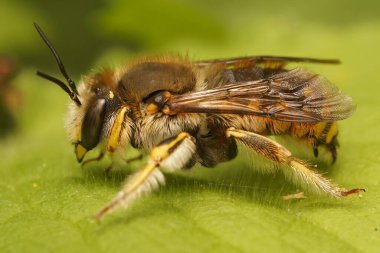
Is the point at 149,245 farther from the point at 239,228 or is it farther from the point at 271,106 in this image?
the point at 271,106

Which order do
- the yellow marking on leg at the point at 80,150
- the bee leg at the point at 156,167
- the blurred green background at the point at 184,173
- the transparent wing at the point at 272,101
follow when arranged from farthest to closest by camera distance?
the yellow marking on leg at the point at 80,150 < the transparent wing at the point at 272,101 < the bee leg at the point at 156,167 < the blurred green background at the point at 184,173

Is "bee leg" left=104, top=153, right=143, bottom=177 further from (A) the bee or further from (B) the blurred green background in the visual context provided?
(A) the bee

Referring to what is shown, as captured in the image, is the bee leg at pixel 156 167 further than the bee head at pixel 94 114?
No

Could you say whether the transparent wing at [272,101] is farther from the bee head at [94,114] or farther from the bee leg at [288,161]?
the bee head at [94,114]

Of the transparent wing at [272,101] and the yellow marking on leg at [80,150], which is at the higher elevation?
the transparent wing at [272,101]

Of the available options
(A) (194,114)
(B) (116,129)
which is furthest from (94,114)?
(A) (194,114)

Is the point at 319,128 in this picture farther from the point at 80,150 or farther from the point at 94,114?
the point at 80,150

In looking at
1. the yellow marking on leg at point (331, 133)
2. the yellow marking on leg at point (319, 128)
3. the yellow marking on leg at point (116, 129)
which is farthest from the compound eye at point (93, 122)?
the yellow marking on leg at point (331, 133)

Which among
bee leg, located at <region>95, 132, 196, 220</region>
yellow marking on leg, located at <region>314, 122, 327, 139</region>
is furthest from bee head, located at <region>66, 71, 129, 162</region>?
yellow marking on leg, located at <region>314, 122, 327, 139</region>

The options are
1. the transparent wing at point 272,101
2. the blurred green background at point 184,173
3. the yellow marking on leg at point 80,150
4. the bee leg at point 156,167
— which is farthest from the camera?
the yellow marking on leg at point 80,150
